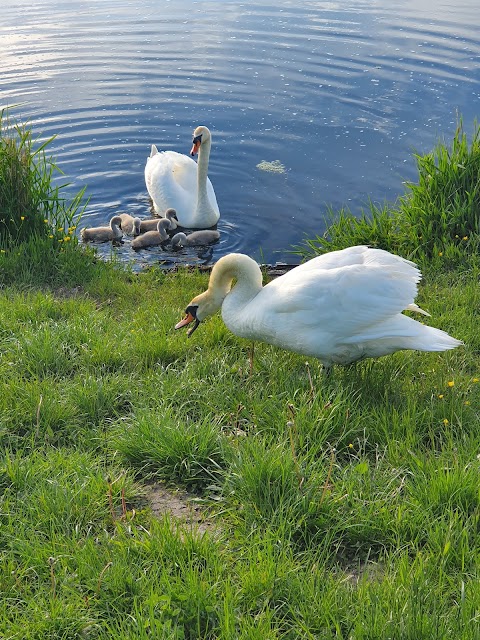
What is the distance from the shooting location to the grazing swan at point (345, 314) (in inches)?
169

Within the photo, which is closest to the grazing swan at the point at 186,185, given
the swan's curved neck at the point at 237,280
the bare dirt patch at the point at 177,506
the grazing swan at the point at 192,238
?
the grazing swan at the point at 192,238

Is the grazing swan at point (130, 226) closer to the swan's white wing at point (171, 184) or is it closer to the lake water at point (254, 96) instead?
the lake water at point (254, 96)

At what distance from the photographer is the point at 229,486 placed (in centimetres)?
345

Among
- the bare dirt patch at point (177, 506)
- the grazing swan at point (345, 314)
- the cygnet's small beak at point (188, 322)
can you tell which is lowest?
the bare dirt patch at point (177, 506)

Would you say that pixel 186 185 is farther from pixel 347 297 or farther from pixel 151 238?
pixel 347 297

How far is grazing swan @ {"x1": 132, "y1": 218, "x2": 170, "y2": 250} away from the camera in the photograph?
8125mm

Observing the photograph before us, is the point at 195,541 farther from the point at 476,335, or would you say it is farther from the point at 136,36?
the point at 136,36

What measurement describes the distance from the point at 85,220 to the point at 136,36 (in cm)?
837

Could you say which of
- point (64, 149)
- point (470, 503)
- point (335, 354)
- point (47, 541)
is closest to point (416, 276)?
point (335, 354)

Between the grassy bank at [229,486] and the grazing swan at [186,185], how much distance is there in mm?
3803

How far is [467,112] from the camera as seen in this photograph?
1134 cm


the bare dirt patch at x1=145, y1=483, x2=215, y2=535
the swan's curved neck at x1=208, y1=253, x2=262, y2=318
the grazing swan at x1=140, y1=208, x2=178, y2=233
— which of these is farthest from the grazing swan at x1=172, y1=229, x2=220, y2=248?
the bare dirt patch at x1=145, y1=483, x2=215, y2=535

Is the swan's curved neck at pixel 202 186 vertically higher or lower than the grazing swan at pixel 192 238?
higher

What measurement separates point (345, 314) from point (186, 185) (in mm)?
5705
